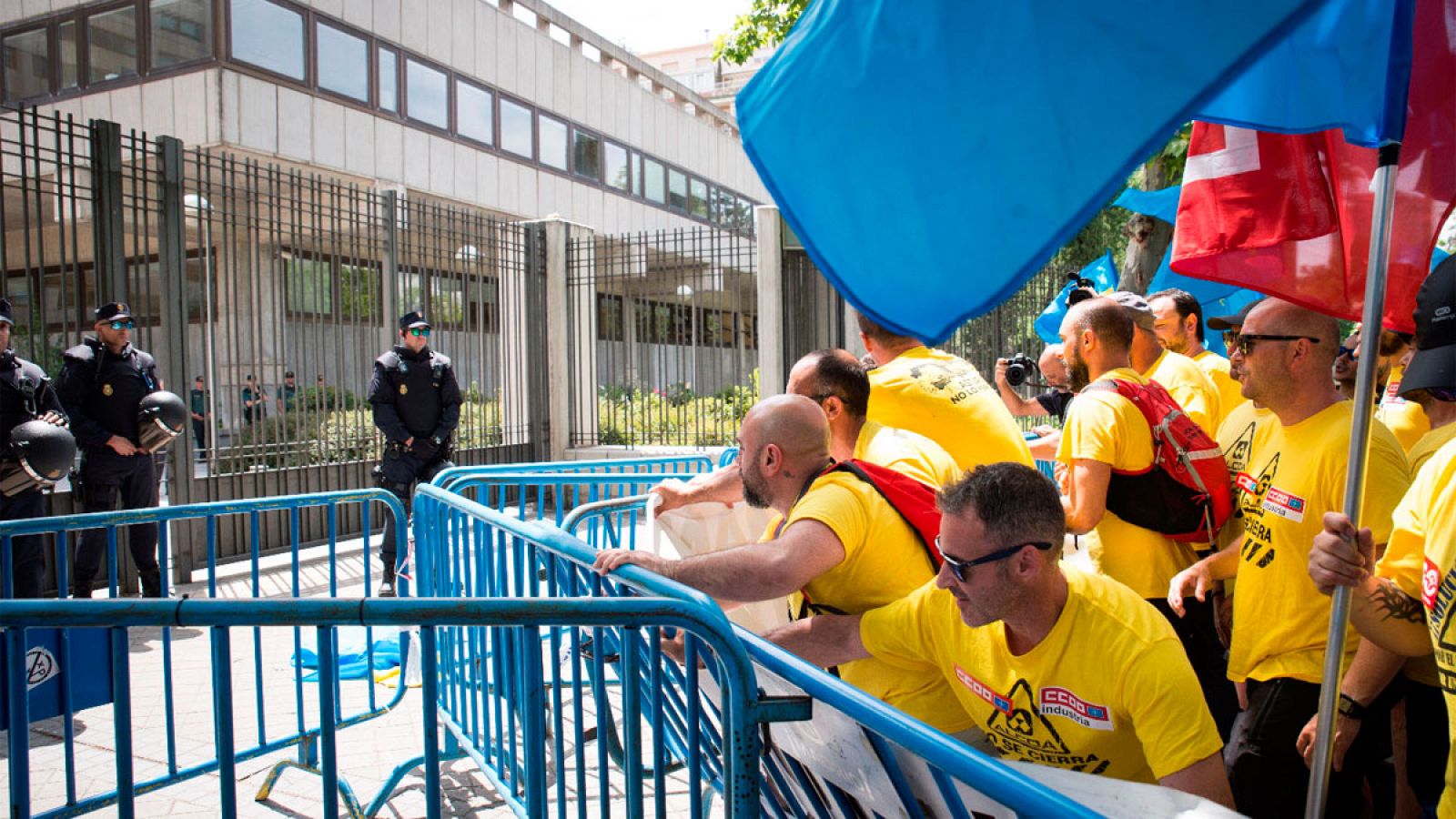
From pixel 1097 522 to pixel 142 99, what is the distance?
19.0 meters

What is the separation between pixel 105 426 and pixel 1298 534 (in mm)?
7615

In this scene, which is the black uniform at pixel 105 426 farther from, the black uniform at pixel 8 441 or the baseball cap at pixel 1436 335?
the baseball cap at pixel 1436 335

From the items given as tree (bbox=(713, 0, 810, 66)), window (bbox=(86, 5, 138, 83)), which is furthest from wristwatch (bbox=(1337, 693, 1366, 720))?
window (bbox=(86, 5, 138, 83))

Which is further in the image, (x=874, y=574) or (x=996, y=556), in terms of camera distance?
(x=874, y=574)

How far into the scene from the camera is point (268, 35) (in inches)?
683

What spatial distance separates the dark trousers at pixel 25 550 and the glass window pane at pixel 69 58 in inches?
619

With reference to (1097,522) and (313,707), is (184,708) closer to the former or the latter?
(313,707)

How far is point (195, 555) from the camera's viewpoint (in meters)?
8.46

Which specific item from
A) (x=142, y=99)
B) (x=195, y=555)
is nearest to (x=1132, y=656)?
(x=195, y=555)

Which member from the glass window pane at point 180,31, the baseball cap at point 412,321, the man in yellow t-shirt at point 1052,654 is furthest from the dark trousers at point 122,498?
the glass window pane at point 180,31

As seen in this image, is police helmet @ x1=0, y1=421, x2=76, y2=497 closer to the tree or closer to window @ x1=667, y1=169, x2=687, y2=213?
the tree

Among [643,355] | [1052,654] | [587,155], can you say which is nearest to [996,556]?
[1052,654]

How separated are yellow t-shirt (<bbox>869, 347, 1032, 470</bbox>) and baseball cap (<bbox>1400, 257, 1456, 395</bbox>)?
5.16ft

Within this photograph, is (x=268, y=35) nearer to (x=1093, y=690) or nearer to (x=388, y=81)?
(x=388, y=81)
